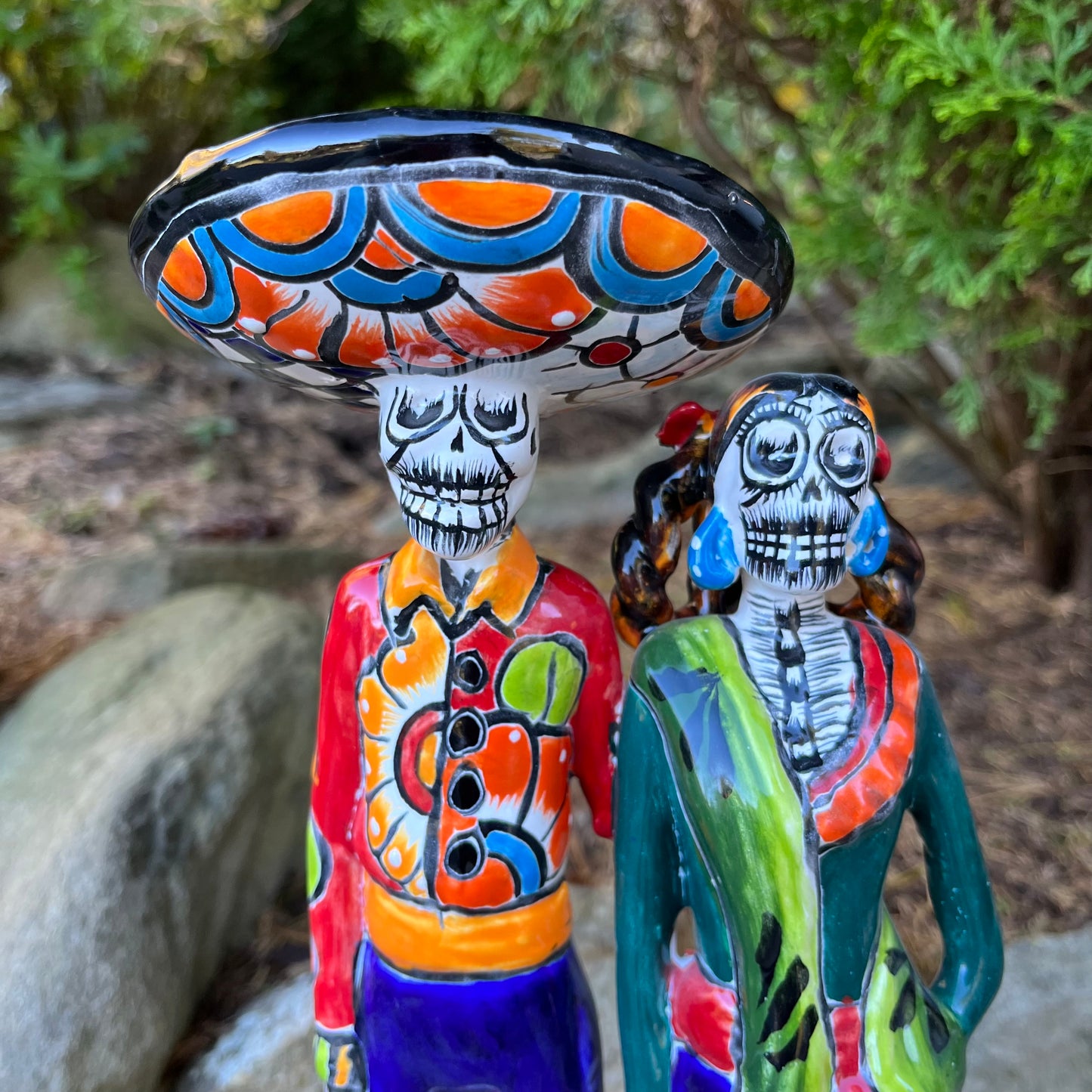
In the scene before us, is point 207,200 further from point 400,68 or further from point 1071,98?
point 400,68

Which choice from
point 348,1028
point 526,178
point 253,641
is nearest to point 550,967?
point 348,1028

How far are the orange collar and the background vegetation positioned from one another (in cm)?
111

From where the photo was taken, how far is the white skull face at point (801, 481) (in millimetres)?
1050

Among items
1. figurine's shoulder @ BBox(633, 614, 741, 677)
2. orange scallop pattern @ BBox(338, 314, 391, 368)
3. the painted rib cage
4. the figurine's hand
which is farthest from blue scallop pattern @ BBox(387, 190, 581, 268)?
the figurine's hand

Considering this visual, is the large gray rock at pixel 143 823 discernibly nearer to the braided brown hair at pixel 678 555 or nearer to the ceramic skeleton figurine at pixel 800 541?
the braided brown hair at pixel 678 555

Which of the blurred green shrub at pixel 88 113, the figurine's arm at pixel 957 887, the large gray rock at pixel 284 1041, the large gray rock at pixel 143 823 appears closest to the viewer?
the figurine's arm at pixel 957 887

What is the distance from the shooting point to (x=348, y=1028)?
138 cm

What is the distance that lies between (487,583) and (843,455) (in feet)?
1.51

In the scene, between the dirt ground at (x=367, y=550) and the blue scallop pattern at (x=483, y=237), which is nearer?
the blue scallop pattern at (x=483, y=237)

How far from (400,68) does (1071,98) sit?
14.6ft

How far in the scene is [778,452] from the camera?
1.05 metres

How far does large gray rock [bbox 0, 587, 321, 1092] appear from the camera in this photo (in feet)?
5.74

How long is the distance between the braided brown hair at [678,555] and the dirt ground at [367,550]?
55.4 inches

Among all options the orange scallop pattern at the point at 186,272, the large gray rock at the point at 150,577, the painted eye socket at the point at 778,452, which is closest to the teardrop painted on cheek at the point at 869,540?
the painted eye socket at the point at 778,452
